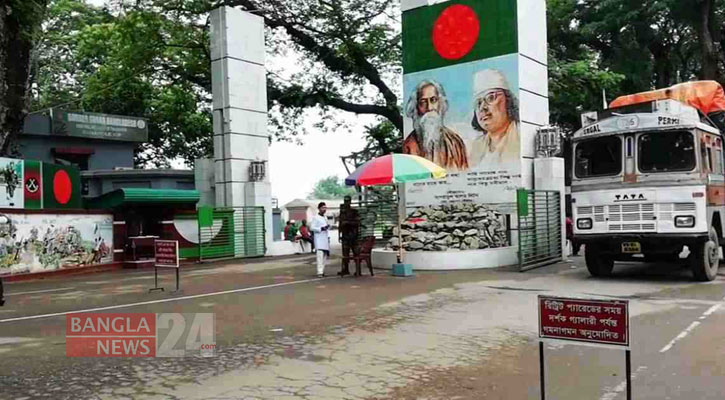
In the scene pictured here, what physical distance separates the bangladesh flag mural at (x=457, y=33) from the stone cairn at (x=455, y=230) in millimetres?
4175

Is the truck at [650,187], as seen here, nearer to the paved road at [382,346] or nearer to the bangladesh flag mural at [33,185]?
the paved road at [382,346]

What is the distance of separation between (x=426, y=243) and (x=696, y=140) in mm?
6277

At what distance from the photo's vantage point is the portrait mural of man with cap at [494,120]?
15.9 meters

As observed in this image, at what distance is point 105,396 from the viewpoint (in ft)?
16.9

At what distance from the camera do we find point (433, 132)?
56.8 ft

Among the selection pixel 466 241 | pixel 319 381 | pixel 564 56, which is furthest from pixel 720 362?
pixel 564 56

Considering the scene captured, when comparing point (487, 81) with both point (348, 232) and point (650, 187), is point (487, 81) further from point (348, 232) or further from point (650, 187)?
point (650, 187)

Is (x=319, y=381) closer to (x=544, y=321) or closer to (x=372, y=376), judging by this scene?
(x=372, y=376)

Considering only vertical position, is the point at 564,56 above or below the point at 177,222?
above

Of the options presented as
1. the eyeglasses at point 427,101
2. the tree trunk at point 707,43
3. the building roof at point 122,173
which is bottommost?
the building roof at point 122,173

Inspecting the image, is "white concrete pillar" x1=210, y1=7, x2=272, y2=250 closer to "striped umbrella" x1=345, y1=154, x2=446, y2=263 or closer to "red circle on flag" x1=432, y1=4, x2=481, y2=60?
"red circle on flag" x1=432, y1=4, x2=481, y2=60

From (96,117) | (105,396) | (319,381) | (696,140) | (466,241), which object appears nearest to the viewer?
(105,396)

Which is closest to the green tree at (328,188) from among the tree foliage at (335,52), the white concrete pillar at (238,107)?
the tree foliage at (335,52)

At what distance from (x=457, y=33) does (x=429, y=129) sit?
2725 mm
